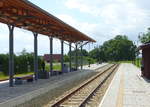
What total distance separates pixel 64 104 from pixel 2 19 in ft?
27.9

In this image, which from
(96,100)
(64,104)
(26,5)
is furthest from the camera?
(26,5)

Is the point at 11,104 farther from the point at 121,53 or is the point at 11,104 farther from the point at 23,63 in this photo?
the point at 121,53

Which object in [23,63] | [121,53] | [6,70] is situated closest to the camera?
[6,70]

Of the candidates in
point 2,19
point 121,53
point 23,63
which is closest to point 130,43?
point 121,53

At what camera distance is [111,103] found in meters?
12.2

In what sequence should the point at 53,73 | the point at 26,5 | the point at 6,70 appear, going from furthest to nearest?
the point at 6,70
the point at 53,73
the point at 26,5

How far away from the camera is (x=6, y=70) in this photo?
33.3 metres

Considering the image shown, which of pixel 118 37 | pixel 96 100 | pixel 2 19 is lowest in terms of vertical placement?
pixel 96 100

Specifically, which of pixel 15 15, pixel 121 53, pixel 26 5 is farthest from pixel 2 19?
pixel 121 53

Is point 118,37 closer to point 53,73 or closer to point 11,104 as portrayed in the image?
point 53,73

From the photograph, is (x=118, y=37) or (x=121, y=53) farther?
(x=118, y=37)

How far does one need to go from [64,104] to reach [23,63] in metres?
25.0

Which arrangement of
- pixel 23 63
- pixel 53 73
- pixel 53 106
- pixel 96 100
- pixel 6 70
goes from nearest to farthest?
1. pixel 53 106
2. pixel 96 100
3. pixel 53 73
4. pixel 6 70
5. pixel 23 63

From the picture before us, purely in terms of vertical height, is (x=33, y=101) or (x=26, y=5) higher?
(x=26, y=5)
